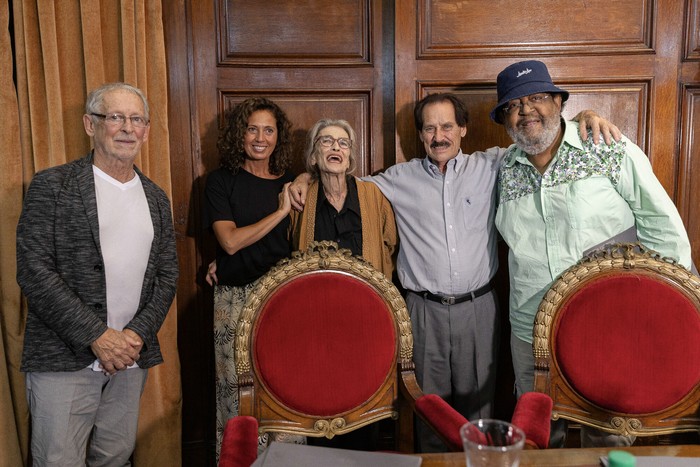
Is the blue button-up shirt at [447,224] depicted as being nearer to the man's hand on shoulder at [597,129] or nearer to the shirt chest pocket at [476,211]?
the shirt chest pocket at [476,211]

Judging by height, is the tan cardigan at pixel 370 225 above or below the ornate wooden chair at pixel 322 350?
above

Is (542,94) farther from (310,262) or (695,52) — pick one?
(310,262)

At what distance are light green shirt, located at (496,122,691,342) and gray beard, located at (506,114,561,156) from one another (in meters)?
0.05

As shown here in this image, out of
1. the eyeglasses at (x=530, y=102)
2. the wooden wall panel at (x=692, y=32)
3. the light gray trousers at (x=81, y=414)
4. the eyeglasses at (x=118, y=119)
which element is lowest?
the light gray trousers at (x=81, y=414)

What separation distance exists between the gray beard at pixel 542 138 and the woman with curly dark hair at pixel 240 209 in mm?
894

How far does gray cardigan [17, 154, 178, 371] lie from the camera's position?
1.70 m

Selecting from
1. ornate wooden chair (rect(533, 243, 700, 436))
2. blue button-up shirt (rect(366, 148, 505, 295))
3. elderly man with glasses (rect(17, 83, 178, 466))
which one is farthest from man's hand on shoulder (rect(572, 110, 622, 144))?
elderly man with glasses (rect(17, 83, 178, 466))

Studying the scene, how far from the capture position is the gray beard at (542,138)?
6.56ft

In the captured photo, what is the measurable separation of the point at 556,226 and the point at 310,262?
0.91 metres

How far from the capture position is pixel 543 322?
159 cm

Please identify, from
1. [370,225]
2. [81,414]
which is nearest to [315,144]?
[370,225]

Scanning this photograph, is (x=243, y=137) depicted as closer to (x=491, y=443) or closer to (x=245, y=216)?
(x=245, y=216)

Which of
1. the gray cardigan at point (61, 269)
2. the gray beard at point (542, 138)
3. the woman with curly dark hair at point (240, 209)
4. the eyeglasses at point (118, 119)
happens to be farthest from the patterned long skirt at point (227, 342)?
the gray beard at point (542, 138)

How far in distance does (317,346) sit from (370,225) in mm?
662
